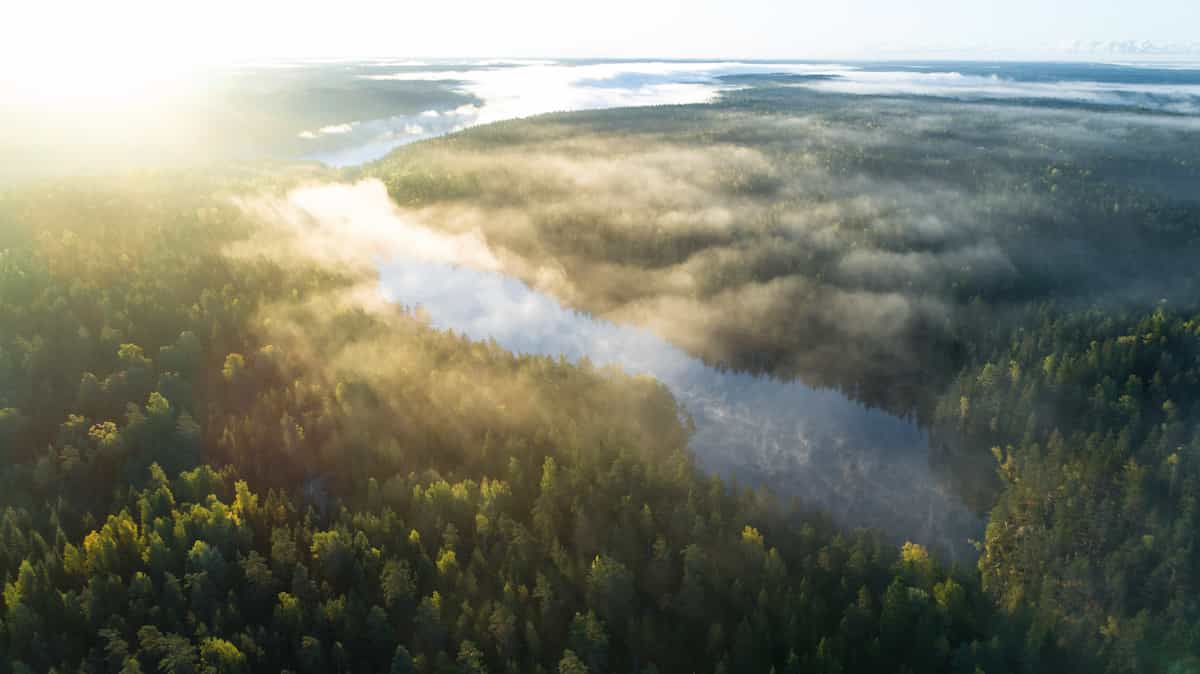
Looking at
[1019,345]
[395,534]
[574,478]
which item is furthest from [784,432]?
[395,534]

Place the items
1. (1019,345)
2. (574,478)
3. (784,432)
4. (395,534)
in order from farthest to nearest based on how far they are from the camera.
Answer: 1. (1019,345)
2. (784,432)
3. (574,478)
4. (395,534)

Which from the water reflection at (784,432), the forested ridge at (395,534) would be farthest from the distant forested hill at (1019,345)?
the forested ridge at (395,534)

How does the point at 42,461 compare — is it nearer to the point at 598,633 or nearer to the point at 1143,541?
the point at 598,633

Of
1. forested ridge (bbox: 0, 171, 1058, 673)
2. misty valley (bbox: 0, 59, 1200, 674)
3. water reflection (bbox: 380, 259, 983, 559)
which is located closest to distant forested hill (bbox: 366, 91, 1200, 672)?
misty valley (bbox: 0, 59, 1200, 674)

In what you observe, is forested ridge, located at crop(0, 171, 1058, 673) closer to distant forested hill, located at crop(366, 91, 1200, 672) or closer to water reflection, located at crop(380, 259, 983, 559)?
water reflection, located at crop(380, 259, 983, 559)

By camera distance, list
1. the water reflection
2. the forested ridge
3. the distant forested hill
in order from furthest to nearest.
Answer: the water reflection → the distant forested hill → the forested ridge

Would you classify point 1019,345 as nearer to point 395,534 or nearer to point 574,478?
point 574,478

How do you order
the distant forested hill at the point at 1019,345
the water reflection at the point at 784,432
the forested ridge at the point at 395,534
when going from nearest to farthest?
the forested ridge at the point at 395,534, the distant forested hill at the point at 1019,345, the water reflection at the point at 784,432

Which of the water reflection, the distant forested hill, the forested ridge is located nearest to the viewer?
the forested ridge

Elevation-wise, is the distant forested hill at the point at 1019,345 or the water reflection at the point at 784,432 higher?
the distant forested hill at the point at 1019,345

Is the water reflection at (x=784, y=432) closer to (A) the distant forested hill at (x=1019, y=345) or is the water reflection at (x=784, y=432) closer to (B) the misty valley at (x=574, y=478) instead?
(B) the misty valley at (x=574, y=478)
